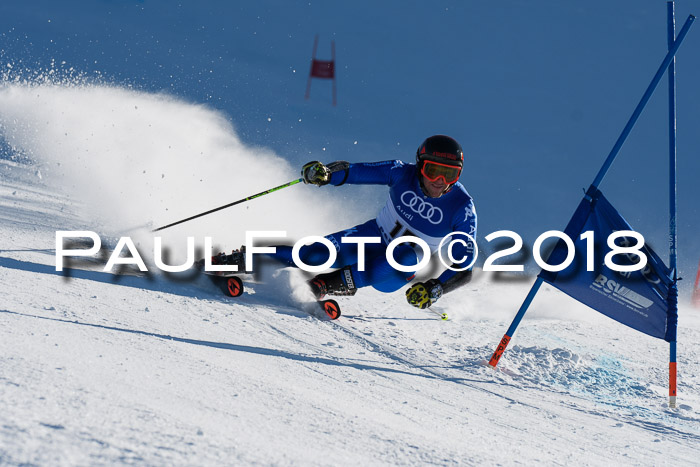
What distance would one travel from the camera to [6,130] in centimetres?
1124

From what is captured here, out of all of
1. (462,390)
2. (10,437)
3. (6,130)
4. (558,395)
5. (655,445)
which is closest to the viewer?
(10,437)

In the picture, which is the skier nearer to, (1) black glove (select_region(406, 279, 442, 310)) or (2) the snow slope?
(1) black glove (select_region(406, 279, 442, 310))

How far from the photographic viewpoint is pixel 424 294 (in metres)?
4.30

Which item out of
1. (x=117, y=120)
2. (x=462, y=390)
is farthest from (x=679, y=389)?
(x=117, y=120)

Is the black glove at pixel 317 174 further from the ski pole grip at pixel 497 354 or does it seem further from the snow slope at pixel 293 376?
the ski pole grip at pixel 497 354

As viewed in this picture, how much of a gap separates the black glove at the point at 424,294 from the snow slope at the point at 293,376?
0.33 m

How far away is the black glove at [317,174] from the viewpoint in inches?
183

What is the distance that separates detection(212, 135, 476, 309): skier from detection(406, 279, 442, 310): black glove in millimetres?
45

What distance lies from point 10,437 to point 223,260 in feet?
10.7

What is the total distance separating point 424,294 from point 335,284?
808 millimetres

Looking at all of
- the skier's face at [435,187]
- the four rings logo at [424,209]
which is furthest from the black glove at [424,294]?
the skier's face at [435,187]

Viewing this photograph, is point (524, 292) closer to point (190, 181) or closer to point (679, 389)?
point (679, 389)

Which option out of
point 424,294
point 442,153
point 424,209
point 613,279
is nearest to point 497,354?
point 424,294

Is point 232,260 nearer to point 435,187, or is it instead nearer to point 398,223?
point 398,223
